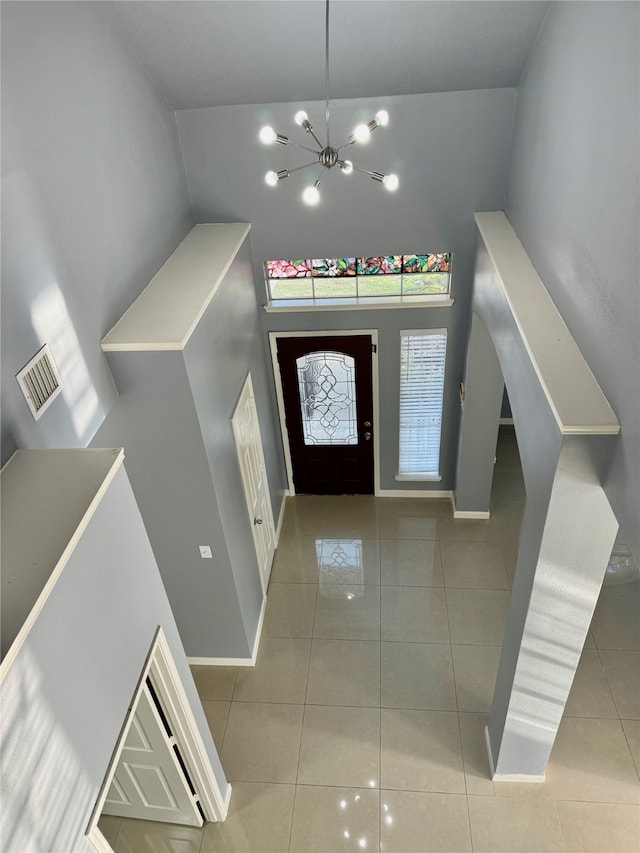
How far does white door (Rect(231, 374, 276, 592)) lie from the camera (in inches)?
187

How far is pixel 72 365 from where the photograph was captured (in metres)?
3.06

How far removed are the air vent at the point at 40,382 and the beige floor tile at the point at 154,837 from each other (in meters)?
3.10

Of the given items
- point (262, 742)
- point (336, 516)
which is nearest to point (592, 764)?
point (262, 742)

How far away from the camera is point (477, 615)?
527 cm

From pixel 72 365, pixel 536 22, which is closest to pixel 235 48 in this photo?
pixel 536 22

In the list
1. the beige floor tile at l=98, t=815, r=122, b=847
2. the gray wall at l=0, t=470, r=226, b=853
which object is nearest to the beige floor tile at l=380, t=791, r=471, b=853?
the beige floor tile at l=98, t=815, r=122, b=847

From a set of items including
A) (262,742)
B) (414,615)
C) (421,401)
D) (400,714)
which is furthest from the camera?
(421,401)

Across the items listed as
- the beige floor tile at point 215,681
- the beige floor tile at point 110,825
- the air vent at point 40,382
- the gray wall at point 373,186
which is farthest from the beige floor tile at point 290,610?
the air vent at point 40,382

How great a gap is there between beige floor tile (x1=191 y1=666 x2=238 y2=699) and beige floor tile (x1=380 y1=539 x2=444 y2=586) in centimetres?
166

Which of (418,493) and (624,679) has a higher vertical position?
(418,493)

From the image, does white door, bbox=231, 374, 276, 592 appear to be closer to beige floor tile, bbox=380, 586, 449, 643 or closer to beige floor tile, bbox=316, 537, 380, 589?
beige floor tile, bbox=316, 537, 380, 589

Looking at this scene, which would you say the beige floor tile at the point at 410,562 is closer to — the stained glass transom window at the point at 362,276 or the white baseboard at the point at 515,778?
the white baseboard at the point at 515,778

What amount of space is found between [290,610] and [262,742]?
1.22 m

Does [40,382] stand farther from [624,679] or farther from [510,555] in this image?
[624,679]
